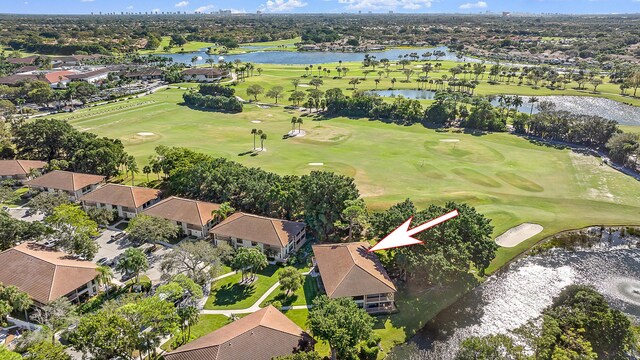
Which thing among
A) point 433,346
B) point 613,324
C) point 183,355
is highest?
point 613,324

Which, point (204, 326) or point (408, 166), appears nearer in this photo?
point (204, 326)

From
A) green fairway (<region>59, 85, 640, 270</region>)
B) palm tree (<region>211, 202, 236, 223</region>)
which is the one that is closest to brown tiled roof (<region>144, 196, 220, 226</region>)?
palm tree (<region>211, 202, 236, 223</region>)

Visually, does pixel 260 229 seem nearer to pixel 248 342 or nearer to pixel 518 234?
pixel 248 342

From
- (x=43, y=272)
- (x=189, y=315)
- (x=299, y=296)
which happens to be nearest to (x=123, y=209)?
(x=43, y=272)

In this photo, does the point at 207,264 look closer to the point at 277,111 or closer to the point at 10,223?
the point at 10,223

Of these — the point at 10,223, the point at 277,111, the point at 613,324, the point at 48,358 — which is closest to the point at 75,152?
the point at 10,223

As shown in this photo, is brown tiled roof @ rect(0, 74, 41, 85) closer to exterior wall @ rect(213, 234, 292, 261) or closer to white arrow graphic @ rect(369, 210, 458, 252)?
exterior wall @ rect(213, 234, 292, 261)

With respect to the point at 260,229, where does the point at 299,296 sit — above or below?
below
